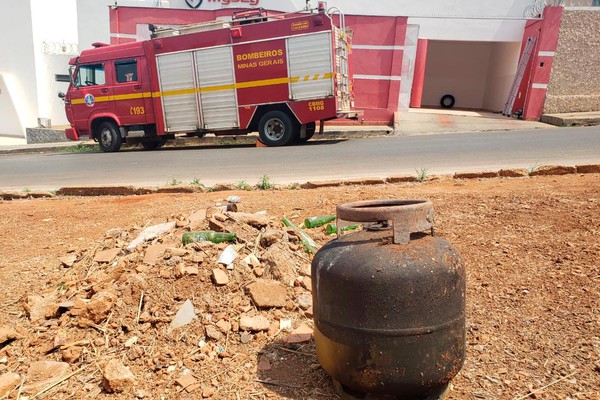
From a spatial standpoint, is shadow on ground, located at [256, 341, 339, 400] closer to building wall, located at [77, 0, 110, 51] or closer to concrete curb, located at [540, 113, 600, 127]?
concrete curb, located at [540, 113, 600, 127]

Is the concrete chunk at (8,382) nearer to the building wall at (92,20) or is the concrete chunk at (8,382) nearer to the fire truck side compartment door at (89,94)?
the fire truck side compartment door at (89,94)

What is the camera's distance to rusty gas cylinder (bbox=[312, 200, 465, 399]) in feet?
6.73

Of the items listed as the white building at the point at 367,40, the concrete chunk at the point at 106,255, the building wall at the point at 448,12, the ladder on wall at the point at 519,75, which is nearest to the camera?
the concrete chunk at the point at 106,255

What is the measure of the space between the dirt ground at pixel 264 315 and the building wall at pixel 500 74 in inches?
693

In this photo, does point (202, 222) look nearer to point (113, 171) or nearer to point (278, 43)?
point (113, 171)

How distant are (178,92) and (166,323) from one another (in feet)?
36.2

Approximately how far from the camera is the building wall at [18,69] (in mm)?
22375

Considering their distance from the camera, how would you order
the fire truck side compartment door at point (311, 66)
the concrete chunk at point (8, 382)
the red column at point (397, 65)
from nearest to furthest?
1. the concrete chunk at point (8, 382)
2. the fire truck side compartment door at point (311, 66)
3. the red column at point (397, 65)

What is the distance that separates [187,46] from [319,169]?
6493mm

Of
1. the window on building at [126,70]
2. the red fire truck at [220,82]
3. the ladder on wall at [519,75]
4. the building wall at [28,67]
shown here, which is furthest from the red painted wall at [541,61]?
the building wall at [28,67]

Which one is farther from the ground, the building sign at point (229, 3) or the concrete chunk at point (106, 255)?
the building sign at point (229, 3)

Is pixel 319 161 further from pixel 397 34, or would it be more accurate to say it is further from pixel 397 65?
pixel 397 34

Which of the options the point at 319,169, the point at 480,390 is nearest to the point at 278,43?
the point at 319,169

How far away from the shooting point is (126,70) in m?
13.3
